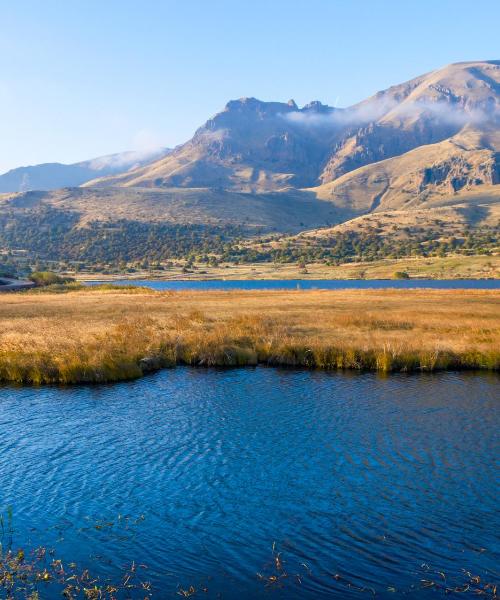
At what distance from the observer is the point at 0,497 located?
19.1m

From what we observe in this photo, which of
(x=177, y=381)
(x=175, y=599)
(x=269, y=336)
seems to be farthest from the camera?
(x=269, y=336)

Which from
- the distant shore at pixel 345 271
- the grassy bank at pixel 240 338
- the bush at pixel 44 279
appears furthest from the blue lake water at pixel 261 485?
the distant shore at pixel 345 271

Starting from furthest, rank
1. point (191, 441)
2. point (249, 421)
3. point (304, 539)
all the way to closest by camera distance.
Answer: point (249, 421), point (191, 441), point (304, 539)

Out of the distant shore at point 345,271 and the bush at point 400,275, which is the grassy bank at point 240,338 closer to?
the bush at point 400,275

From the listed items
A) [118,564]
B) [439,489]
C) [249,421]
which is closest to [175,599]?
[118,564]

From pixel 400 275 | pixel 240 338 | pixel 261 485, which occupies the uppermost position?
pixel 240 338

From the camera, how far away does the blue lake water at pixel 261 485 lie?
15070 mm

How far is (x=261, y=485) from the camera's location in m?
20.0

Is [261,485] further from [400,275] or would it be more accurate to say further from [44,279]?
[400,275]

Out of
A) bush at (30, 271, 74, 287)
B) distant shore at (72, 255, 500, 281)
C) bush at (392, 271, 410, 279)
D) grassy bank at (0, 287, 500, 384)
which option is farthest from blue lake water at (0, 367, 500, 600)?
distant shore at (72, 255, 500, 281)

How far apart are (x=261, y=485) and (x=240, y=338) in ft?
80.6

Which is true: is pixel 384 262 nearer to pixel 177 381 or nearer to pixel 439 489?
pixel 177 381

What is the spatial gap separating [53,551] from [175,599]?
164 inches

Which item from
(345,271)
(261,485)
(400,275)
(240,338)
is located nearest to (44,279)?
(240,338)
